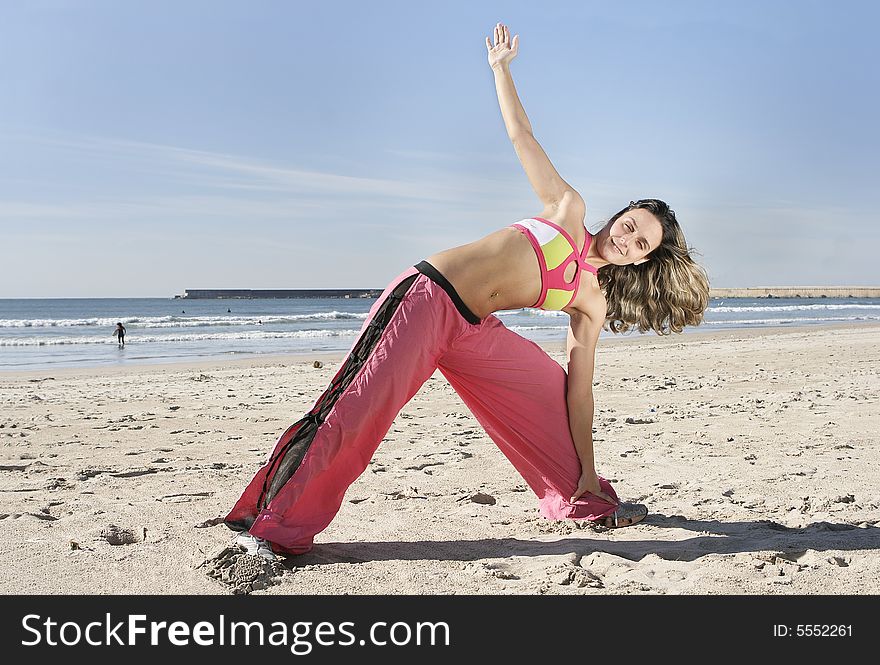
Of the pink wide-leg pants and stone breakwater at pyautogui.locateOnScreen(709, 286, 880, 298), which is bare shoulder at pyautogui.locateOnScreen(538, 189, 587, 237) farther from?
stone breakwater at pyautogui.locateOnScreen(709, 286, 880, 298)

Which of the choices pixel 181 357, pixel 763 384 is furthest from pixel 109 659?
pixel 181 357

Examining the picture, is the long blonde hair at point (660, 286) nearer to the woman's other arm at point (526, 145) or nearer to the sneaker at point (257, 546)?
the woman's other arm at point (526, 145)

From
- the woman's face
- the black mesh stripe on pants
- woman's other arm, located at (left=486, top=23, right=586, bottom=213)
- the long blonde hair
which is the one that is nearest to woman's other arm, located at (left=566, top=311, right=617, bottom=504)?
the long blonde hair

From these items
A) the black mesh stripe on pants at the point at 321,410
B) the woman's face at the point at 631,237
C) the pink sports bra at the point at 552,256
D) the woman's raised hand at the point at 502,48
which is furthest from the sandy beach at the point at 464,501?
the woman's raised hand at the point at 502,48

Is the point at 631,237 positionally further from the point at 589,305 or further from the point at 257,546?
the point at 257,546

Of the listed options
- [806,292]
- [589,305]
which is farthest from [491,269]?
[806,292]

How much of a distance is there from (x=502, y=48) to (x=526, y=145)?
1.66 feet

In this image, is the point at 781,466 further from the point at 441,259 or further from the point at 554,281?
the point at 441,259

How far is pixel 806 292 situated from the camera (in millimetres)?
103562

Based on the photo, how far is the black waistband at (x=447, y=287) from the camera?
332 cm

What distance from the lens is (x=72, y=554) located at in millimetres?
3264

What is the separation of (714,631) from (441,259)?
5.92 ft

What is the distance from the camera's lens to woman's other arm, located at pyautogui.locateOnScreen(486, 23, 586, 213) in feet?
11.5

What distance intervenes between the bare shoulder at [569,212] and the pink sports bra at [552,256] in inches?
1.6
